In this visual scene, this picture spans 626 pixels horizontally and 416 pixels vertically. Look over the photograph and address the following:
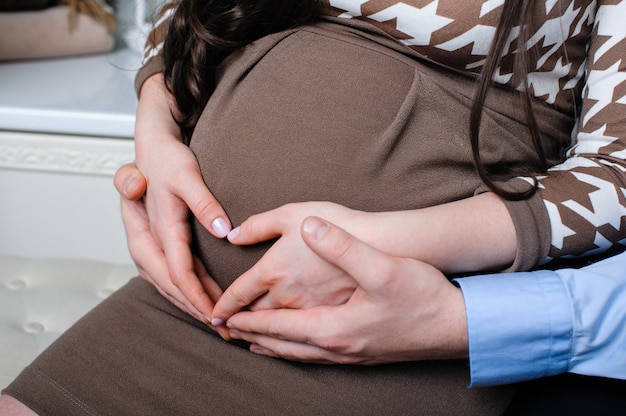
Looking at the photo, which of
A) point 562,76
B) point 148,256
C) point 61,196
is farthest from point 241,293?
point 61,196

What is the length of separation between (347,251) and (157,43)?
1.69ft

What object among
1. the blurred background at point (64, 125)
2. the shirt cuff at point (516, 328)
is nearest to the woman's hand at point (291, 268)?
the shirt cuff at point (516, 328)

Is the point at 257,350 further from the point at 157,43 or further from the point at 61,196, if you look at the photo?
the point at 61,196

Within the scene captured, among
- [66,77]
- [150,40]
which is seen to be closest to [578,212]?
[150,40]

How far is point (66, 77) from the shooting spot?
165cm

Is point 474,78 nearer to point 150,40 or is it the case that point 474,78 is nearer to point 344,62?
point 344,62

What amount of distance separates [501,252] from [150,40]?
0.60 meters

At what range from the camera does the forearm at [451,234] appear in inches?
25.6

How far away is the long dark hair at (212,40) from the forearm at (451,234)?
48 mm

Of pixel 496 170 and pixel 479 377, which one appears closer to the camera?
pixel 479 377

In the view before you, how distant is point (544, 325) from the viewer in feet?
2.07

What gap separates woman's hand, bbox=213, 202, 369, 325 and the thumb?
0.13 ft

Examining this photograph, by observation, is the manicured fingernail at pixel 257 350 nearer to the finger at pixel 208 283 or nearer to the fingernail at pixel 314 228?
the finger at pixel 208 283

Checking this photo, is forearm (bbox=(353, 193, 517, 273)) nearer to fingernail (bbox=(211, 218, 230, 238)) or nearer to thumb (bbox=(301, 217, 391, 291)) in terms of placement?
thumb (bbox=(301, 217, 391, 291))
